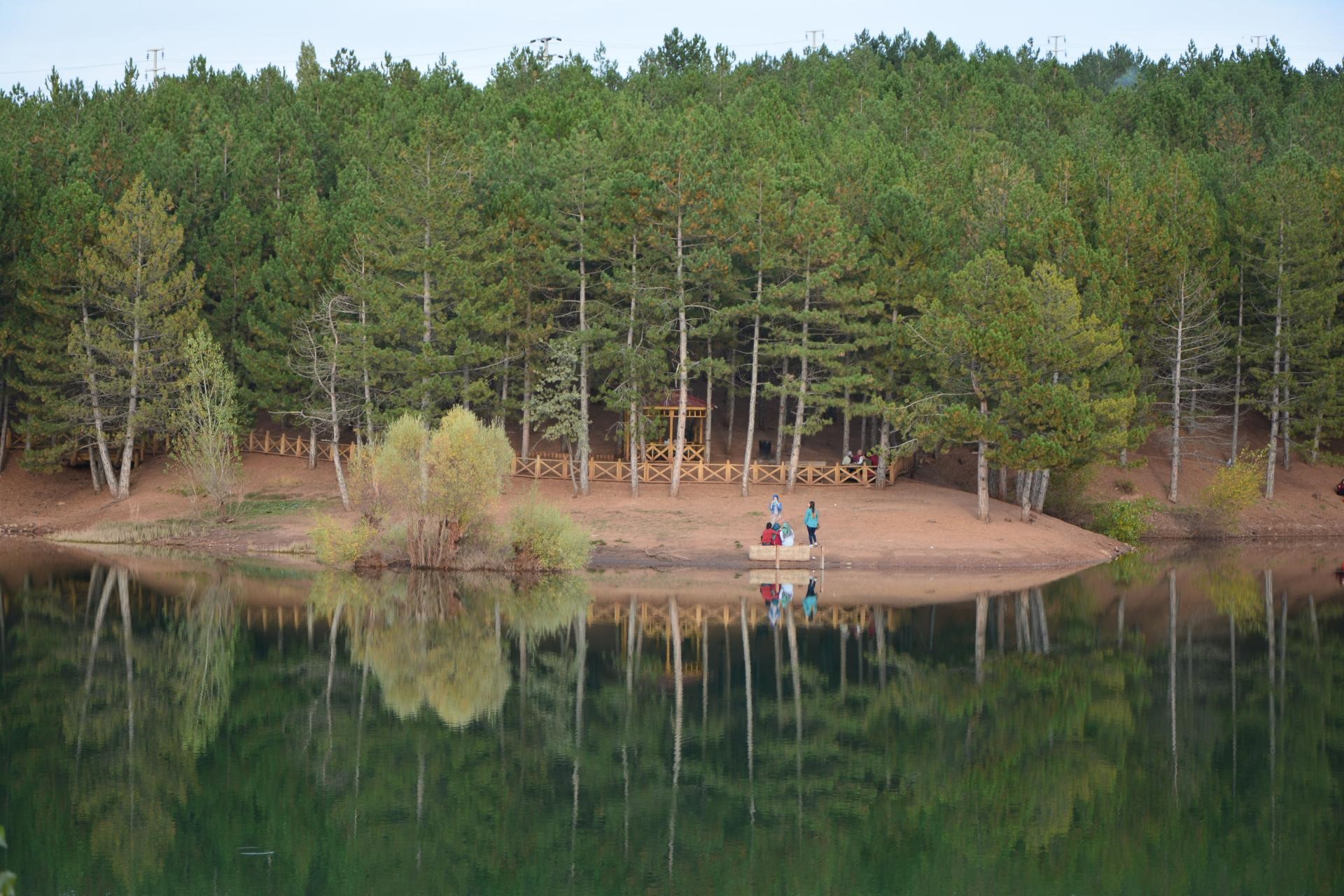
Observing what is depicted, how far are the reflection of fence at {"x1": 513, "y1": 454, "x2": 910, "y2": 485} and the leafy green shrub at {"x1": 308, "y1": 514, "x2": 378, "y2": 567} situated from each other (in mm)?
10696

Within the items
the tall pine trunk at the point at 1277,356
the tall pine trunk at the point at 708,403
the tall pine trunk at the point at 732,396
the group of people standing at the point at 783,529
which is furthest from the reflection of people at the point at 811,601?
the tall pine trunk at the point at 1277,356

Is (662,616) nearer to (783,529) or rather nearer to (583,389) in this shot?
(783,529)

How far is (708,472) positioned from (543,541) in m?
13.1

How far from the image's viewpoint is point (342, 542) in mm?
41781

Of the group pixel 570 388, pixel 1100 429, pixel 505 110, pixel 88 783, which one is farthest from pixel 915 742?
pixel 505 110

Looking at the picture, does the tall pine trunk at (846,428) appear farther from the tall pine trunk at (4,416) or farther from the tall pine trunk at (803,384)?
the tall pine trunk at (4,416)

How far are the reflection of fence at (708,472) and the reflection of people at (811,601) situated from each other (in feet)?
39.8

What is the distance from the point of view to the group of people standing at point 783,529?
142ft

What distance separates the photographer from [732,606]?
35.9 meters

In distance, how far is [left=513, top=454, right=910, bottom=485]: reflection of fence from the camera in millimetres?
52938

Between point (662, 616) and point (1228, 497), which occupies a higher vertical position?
point (1228, 497)

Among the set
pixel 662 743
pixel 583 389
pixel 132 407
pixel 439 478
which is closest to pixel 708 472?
pixel 583 389

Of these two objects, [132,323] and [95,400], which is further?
[132,323]

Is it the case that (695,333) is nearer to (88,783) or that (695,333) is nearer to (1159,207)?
(1159,207)
